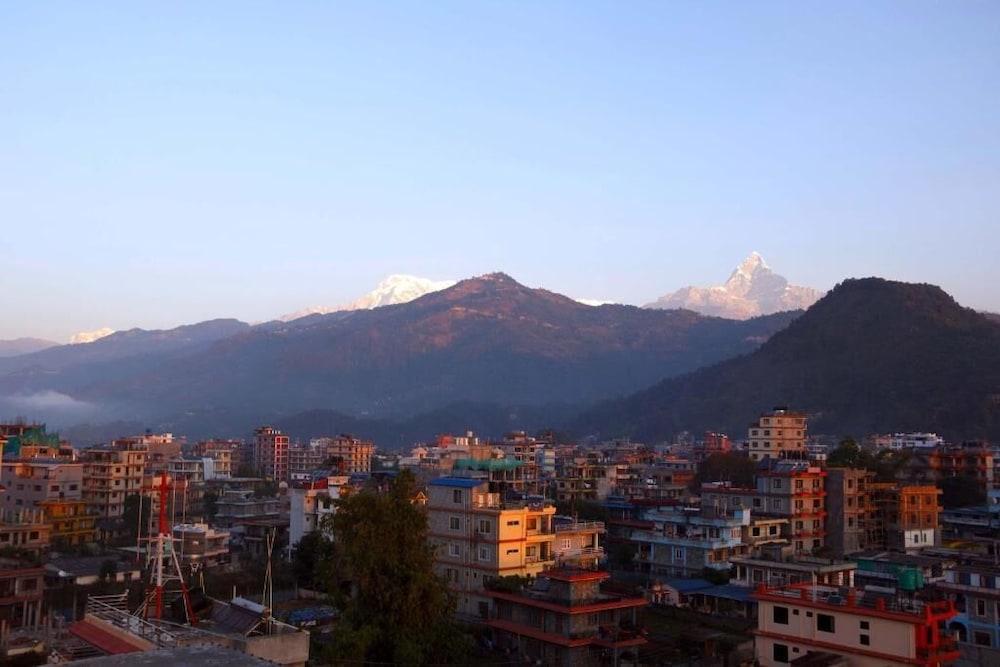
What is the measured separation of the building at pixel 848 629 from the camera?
55.0 feet

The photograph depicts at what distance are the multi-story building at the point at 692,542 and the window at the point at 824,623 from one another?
45.9ft

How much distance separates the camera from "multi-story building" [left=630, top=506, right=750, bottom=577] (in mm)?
32969

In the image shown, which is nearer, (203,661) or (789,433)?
(203,661)

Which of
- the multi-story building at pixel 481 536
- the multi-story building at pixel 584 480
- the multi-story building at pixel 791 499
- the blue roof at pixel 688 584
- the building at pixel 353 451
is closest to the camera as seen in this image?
the multi-story building at pixel 481 536

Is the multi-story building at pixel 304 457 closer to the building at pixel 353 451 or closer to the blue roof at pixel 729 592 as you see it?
the building at pixel 353 451

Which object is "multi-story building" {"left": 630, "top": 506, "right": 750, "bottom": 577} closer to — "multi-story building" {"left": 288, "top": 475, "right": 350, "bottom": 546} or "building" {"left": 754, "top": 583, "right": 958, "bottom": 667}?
"multi-story building" {"left": 288, "top": 475, "right": 350, "bottom": 546}

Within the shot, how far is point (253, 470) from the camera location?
72.4 meters

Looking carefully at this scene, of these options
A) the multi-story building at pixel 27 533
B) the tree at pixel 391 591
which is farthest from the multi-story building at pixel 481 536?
the multi-story building at pixel 27 533

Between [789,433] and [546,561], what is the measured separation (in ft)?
103

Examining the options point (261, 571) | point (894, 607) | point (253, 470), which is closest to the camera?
point (894, 607)

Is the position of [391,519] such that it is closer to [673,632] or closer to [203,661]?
[673,632]

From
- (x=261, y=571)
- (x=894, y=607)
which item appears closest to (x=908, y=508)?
(x=894, y=607)

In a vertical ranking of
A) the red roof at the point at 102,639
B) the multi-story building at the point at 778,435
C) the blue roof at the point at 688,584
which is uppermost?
the multi-story building at the point at 778,435

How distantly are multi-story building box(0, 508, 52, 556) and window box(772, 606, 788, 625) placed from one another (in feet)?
87.0
